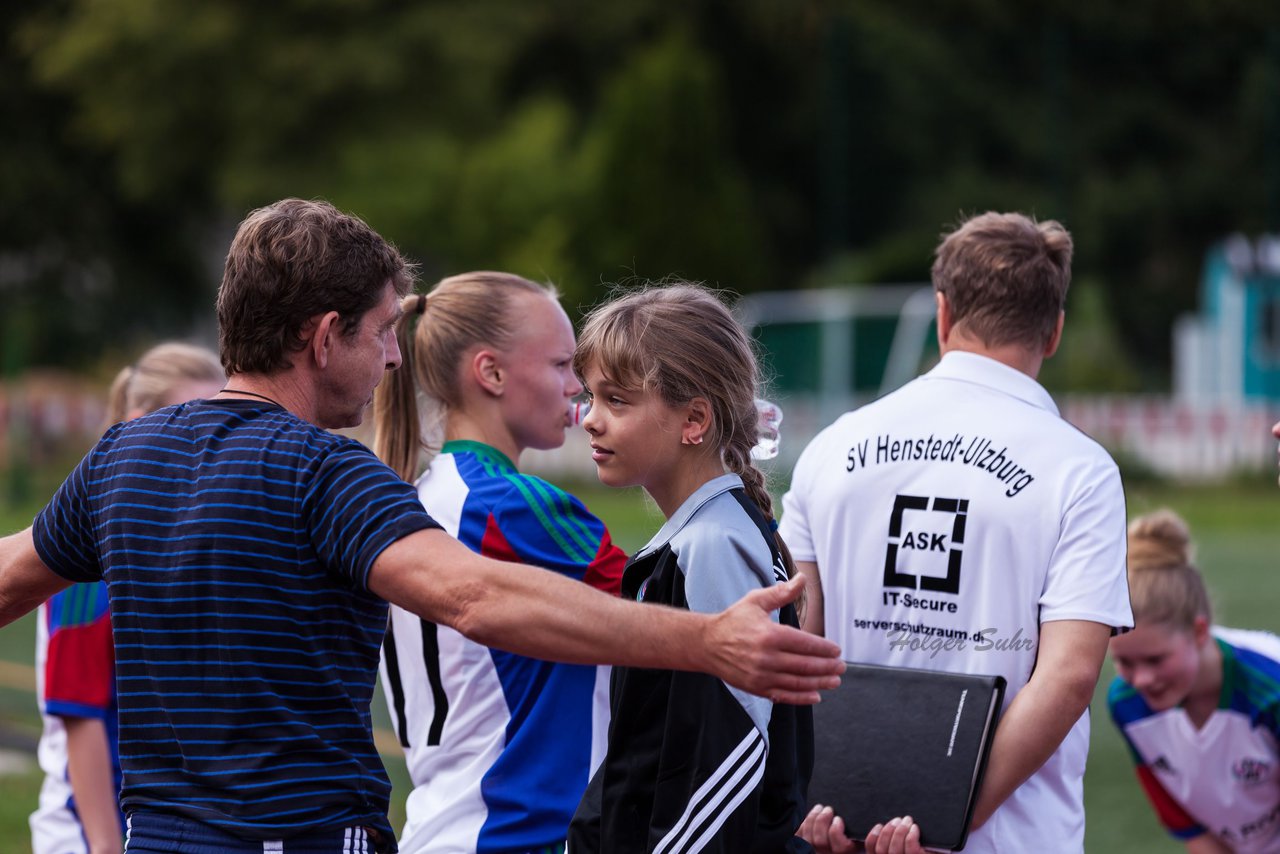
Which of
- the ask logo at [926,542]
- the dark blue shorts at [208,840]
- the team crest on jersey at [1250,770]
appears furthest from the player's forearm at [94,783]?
the team crest on jersey at [1250,770]

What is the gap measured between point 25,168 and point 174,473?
119ft

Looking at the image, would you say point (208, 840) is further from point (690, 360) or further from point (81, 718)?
point (81, 718)

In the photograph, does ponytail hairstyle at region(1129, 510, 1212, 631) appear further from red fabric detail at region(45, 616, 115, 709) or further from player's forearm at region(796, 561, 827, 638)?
red fabric detail at region(45, 616, 115, 709)

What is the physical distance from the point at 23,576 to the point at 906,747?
5.46 ft

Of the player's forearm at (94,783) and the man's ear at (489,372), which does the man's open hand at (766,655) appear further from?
the player's forearm at (94,783)

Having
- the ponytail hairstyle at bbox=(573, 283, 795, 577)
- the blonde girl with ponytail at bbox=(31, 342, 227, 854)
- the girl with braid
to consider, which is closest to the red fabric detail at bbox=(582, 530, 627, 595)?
the girl with braid

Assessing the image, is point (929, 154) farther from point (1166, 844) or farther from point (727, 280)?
point (1166, 844)

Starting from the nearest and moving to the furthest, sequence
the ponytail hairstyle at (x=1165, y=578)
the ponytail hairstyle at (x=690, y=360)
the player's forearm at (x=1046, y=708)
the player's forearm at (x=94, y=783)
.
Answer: the ponytail hairstyle at (x=690, y=360)
the player's forearm at (x=1046, y=708)
the player's forearm at (x=94, y=783)
the ponytail hairstyle at (x=1165, y=578)

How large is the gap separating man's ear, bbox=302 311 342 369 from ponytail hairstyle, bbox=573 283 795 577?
533 mm

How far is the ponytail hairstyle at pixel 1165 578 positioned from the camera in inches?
167

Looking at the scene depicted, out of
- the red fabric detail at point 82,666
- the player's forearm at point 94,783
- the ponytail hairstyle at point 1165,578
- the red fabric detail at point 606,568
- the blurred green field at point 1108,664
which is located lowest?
the blurred green field at point 1108,664

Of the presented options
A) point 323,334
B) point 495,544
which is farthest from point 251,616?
point 495,544

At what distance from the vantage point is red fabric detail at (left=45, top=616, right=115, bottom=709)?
154 inches

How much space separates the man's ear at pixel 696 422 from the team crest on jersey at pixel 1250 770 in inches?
82.5
